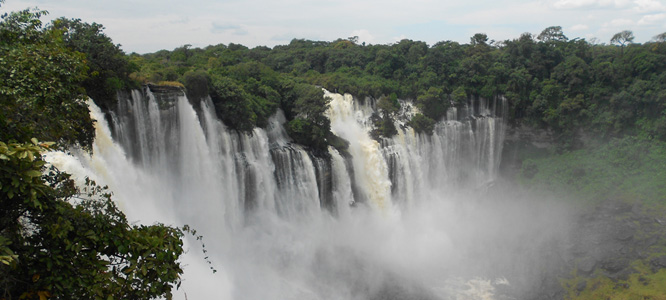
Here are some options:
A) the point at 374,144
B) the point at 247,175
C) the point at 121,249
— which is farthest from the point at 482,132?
the point at 121,249

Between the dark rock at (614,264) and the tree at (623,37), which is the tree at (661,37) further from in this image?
the dark rock at (614,264)

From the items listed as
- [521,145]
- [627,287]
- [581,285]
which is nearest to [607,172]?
→ [521,145]

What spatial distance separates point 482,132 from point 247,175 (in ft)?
64.6

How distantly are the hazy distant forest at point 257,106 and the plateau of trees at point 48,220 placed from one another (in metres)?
0.02

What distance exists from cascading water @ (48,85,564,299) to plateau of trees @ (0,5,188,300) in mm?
3952

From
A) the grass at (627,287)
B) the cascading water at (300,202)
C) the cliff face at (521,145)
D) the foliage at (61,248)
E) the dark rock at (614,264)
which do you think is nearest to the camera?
the foliage at (61,248)

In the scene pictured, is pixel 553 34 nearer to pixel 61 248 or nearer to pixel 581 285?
pixel 581 285

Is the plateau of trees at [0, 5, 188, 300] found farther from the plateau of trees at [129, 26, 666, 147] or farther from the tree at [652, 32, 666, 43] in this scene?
the tree at [652, 32, 666, 43]

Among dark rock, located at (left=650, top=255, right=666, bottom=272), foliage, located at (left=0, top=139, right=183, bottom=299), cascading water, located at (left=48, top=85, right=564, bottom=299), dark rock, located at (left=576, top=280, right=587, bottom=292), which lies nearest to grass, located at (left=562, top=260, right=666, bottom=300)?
dark rock, located at (left=576, top=280, right=587, bottom=292)

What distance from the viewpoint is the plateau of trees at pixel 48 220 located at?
4.84m

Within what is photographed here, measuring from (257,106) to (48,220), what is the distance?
1597cm

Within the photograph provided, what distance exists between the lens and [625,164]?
95.8 ft

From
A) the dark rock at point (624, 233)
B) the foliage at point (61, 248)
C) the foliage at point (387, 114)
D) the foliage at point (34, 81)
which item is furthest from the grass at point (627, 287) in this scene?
the foliage at point (34, 81)

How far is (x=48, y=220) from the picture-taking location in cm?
527
